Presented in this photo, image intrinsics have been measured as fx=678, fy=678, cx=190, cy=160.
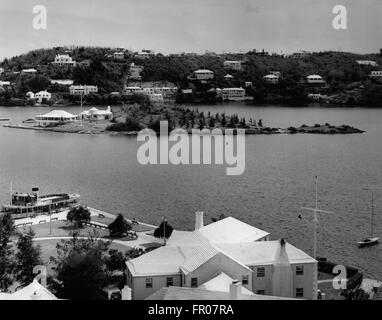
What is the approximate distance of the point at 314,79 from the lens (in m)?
21.4

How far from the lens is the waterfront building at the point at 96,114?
66.5 feet

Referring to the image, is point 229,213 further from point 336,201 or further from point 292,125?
point 292,125

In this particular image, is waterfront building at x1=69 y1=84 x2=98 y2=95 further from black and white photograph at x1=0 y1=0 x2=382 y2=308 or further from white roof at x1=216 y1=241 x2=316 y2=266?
white roof at x1=216 y1=241 x2=316 y2=266

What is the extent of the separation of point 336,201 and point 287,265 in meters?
5.42

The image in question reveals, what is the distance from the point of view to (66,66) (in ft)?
77.2

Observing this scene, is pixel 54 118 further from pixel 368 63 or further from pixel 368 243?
pixel 368 243

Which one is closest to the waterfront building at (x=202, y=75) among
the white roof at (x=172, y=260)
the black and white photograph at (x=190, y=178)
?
the black and white photograph at (x=190, y=178)

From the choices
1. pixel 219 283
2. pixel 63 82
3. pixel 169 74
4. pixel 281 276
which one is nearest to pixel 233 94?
pixel 169 74

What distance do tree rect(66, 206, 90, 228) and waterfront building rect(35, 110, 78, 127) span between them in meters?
12.6

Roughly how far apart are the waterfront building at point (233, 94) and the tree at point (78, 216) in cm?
1572

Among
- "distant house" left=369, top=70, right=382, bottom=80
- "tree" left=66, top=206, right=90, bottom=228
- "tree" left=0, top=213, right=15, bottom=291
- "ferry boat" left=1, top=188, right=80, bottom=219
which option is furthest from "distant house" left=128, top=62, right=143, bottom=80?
"tree" left=0, top=213, right=15, bottom=291

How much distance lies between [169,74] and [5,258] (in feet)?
61.1

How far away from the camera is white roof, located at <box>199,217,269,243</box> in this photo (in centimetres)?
525

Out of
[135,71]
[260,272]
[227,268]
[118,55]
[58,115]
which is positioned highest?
[118,55]
